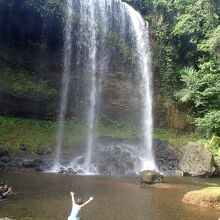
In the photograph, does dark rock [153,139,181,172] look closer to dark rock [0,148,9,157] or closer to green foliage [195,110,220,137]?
green foliage [195,110,220,137]

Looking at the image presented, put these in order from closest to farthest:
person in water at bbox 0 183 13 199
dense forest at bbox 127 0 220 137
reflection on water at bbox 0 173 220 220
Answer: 1. reflection on water at bbox 0 173 220 220
2. person in water at bbox 0 183 13 199
3. dense forest at bbox 127 0 220 137

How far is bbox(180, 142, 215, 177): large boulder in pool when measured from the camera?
24.7m

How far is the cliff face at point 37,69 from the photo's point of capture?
28.4m

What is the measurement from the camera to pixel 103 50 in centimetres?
3152

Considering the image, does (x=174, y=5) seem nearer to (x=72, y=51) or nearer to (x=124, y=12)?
(x=124, y=12)

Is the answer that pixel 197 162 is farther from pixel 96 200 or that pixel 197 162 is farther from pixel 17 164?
pixel 96 200

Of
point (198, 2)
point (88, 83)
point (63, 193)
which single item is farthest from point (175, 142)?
point (63, 193)

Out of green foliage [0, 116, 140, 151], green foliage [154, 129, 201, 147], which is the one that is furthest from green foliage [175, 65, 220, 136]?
green foliage [0, 116, 140, 151]

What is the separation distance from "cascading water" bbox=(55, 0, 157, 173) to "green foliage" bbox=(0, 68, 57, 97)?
140 cm

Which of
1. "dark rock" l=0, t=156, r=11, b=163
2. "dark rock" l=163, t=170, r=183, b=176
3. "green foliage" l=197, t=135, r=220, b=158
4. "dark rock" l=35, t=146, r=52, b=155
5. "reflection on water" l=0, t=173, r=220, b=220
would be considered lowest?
"reflection on water" l=0, t=173, r=220, b=220

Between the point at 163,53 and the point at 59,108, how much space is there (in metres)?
10.6

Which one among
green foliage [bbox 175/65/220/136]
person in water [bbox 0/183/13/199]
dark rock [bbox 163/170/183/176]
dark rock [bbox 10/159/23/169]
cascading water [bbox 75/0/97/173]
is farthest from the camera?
green foliage [bbox 175/65/220/136]

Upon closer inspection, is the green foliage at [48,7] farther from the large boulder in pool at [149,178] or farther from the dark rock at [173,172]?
the large boulder in pool at [149,178]

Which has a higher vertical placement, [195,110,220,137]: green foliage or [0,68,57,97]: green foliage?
[0,68,57,97]: green foliage
